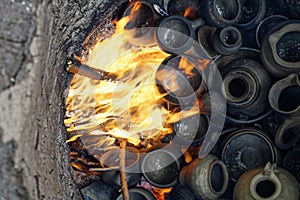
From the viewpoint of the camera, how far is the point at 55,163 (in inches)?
97.4

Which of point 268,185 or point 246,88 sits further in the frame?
point 246,88

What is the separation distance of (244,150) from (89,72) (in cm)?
105

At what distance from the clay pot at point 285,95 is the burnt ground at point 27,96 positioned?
4.17 feet

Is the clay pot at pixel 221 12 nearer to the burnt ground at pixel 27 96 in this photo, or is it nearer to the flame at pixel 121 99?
the flame at pixel 121 99

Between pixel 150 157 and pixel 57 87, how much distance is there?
72 cm

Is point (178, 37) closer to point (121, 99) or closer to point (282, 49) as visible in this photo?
point (121, 99)

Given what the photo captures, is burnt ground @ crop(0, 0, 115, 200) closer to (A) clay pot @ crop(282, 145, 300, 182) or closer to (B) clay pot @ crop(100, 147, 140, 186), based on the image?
(B) clay pot @ crop(100, 147, 140, 186)

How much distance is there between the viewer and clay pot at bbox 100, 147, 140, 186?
2859 mm

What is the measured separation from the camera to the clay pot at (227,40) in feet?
9.58

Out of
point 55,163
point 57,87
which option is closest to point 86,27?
point 57,87

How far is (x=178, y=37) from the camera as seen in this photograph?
2.95 meters

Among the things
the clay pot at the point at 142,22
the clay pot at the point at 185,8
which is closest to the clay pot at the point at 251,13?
the clay pot at the point at 185,8

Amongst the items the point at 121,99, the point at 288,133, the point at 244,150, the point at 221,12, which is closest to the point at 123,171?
the point at 121,99

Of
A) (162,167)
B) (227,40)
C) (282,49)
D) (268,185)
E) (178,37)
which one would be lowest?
(268,185)
